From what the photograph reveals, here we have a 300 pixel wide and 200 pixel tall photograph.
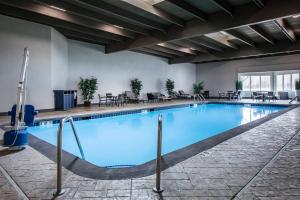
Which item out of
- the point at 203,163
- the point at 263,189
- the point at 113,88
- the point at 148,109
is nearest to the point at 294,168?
the point at 263,189

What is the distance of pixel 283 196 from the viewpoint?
1.63 metres

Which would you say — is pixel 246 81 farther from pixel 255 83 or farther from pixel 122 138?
pixel 122 138

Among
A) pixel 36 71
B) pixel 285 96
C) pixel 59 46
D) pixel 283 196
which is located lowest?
pixel 283 196

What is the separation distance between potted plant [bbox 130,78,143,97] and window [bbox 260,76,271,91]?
29.7 ft

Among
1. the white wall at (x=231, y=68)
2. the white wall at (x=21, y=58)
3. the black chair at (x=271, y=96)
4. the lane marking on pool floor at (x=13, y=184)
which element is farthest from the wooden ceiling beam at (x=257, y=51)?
the lane marking on pool floor at (x=13, y=184)

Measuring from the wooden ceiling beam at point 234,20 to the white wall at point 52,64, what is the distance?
305cm

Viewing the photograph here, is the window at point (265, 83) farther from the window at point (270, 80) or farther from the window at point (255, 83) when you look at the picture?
the window at point (255, 83)

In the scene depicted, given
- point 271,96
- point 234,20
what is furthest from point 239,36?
point 271,96

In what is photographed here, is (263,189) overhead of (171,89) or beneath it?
beneath

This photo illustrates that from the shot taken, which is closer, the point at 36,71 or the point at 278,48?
the point at 36,71

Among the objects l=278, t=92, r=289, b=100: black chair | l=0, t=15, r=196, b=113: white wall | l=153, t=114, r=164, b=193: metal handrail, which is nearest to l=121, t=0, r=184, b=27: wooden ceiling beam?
l=0, t=15, r=196, b=113: white wall

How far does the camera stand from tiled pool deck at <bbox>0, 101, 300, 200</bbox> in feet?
5.52

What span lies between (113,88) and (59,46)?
145 inches

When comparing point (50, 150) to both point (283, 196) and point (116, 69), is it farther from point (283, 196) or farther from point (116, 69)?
point (116, 69)
